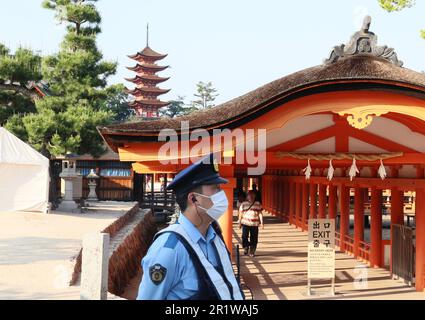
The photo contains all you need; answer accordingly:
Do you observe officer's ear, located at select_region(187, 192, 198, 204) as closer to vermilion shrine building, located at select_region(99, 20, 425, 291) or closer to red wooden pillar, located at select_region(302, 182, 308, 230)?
vermilion shrine building, located at select_region(99, 20, 425, 291)

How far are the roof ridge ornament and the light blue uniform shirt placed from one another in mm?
6362

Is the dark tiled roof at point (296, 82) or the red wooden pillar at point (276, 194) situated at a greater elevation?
the dark tiled roof at point (296, 82)

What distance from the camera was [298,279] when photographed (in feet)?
39.2

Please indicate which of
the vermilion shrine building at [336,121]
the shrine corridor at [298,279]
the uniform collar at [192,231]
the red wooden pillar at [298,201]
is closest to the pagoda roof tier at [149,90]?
the red wooden pillar at [298,201]

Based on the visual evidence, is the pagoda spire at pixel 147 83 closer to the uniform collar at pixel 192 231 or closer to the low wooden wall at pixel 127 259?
the low wooden wall at pixel 127 259

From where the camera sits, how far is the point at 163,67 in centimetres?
7344

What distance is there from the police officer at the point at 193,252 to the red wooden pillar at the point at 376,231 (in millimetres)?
10823

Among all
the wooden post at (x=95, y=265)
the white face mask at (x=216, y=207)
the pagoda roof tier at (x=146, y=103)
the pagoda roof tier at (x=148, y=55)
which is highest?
the pagoda roof tier at (x=148, y=55)

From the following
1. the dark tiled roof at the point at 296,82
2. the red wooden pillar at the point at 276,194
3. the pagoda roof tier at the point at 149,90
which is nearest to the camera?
the dark tiled roof at the point at 296,82

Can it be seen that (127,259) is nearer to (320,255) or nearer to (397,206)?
(320,255)

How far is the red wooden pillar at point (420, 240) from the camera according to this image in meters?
10.7

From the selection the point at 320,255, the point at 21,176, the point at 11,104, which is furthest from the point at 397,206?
the point at 11,104

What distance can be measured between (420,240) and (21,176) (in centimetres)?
1610
